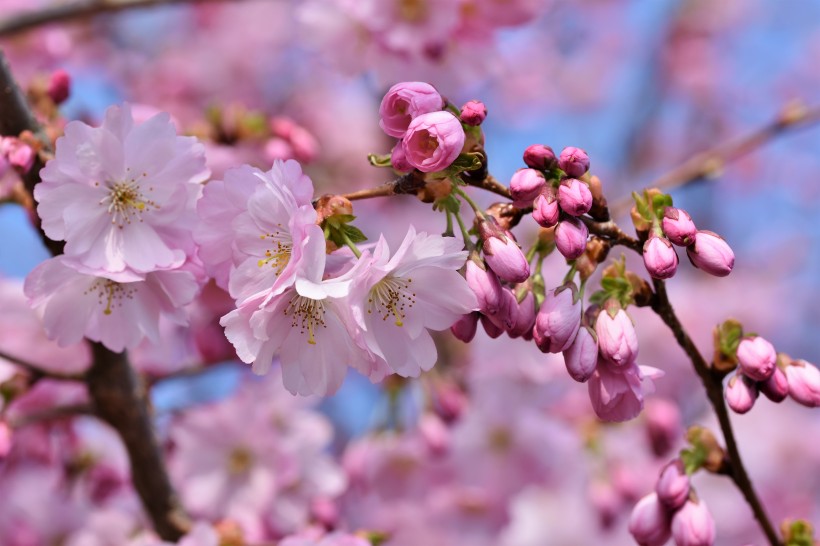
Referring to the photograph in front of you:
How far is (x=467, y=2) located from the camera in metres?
2.63

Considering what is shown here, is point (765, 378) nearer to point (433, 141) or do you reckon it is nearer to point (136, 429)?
point (433, 141)

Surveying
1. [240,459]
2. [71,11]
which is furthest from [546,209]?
[71,11]

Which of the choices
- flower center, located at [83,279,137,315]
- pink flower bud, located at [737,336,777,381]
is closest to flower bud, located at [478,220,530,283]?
pink flower bud, located at [737,336,777,381]

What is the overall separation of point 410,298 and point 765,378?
56 cm

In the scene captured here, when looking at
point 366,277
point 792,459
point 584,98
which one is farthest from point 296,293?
point 584,98

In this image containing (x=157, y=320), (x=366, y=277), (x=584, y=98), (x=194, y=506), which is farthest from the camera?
(x=584, y=98)

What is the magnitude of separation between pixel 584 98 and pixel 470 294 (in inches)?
258

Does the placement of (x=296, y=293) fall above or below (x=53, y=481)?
above

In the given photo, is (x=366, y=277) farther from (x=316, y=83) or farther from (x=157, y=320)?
(x=316, y=83)

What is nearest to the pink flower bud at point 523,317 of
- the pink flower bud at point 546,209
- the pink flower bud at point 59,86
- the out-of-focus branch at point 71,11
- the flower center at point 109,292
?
the pink flower bud at point 546,209

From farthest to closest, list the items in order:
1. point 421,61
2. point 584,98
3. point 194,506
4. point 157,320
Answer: point 584,98, point 421,61, point 194,506, point 157,320

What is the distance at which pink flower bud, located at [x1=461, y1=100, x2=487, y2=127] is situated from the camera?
1222 mm

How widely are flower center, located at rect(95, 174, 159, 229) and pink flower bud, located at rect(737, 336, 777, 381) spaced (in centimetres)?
97

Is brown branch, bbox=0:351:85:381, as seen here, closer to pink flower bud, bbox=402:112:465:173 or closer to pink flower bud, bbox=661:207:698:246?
pink flower bud, bbox=402:112:465:173
